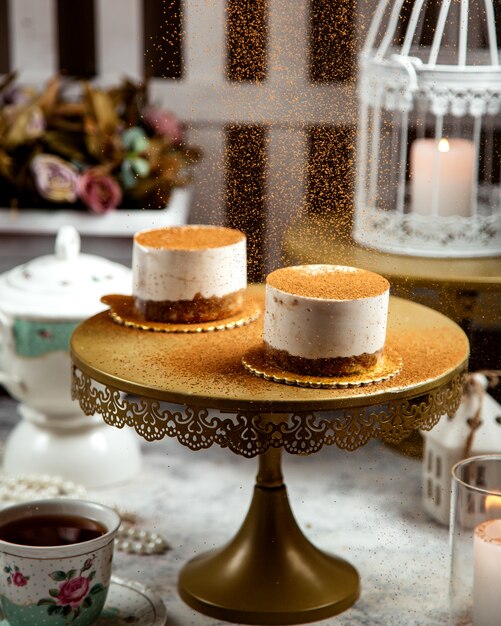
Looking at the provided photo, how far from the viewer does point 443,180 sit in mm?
1160

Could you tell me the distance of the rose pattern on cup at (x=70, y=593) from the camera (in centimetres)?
88

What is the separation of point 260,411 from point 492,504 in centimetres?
19

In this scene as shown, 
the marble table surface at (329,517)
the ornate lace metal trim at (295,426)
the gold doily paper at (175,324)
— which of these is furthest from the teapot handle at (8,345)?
the ornate lace metal trim at (295,426)

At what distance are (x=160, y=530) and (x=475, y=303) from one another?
0.41 metres

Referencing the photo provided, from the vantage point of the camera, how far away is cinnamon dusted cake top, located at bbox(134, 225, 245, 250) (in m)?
0.95

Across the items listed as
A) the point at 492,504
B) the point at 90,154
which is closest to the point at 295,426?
the point at 492,504

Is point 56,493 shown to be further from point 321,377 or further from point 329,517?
point 321,377

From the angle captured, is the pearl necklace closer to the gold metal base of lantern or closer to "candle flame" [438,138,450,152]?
the gold metal base of lantern

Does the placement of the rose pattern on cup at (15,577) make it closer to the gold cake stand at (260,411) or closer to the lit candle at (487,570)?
the gold cake stand at (260,411)

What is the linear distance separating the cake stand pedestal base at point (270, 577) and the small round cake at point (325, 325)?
0.18 m

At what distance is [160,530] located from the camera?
46.9 inches

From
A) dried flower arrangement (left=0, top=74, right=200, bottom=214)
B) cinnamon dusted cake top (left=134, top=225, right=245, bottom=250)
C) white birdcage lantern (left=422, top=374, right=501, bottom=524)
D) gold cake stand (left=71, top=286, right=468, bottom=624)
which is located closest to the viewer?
gold cake stand (left=71, top=286, right=468, bottom=624)

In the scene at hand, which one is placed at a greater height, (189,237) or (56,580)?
(189,237)

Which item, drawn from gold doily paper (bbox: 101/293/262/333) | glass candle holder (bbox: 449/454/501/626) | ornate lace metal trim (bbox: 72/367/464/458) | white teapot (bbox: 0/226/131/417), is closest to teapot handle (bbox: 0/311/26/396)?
white teapot (bbox: 0/226/131/417)
